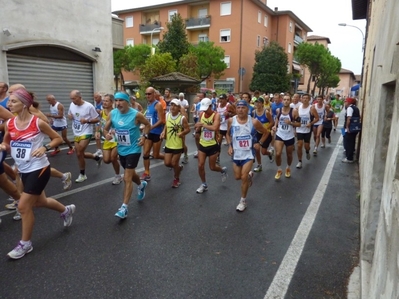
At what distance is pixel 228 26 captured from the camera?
3988 cm

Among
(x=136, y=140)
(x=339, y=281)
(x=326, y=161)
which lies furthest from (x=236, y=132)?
(x=326, y=161)

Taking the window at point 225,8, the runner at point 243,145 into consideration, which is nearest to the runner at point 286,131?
the runner at point 243,145

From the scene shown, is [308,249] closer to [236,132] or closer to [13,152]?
[236,132]

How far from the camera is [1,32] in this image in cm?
1019

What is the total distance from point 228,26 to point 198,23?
426 cm

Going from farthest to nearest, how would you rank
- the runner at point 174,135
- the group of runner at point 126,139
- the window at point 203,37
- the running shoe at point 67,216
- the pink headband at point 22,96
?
the window at point 203,37 → the runner at point 174,135 → the running shoe at point 67,216 → the group of runner at point 126,139 → the pink headband at point 22,96

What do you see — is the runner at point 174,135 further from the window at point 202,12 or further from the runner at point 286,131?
the window at point 202,12

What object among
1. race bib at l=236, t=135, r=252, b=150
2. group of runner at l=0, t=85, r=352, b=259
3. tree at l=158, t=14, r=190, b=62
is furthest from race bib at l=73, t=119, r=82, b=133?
tree at l=158, t=14, r=190, b=62

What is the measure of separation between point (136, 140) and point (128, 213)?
1.12m

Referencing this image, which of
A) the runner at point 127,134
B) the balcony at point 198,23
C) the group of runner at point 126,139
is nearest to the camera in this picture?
the group of runner at point 126,139

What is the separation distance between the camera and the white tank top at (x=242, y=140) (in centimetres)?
530

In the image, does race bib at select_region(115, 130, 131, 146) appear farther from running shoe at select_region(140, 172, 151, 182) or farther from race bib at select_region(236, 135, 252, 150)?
running shoe at select_region(140, 172, 151, 182)

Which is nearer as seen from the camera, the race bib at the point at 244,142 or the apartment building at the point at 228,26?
the race bib at the point at 244,142

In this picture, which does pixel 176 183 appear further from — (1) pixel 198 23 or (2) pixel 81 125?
(1) pixel 198 23
